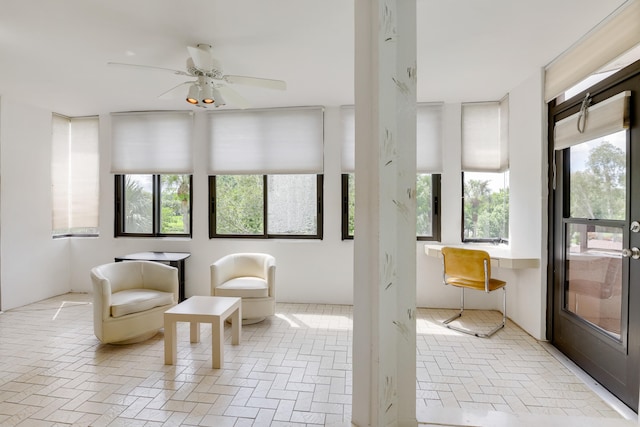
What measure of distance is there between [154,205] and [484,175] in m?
4.77

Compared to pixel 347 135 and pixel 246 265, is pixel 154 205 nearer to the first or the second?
pixel 246 265

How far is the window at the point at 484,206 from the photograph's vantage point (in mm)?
4172

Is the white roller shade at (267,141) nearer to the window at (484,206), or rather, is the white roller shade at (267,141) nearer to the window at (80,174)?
the window at (80,174)

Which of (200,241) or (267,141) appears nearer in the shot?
(267,141)

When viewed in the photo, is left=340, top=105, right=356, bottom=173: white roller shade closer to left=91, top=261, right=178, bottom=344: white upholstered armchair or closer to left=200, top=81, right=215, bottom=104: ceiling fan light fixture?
left=200, top=81, right=215, bottom=104: ceiling fan light fixture

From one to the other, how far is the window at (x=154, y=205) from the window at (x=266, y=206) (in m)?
0.47

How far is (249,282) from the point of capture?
3734 millimetres

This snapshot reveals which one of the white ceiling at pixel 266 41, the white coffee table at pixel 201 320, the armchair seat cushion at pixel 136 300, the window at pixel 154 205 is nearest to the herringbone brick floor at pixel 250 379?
the white coffee table at pixel 201 320

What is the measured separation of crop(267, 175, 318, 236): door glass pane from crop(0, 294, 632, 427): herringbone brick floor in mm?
1460

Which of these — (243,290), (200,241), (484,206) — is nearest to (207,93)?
(243,290)

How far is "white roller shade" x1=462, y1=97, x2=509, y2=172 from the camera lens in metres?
4.13

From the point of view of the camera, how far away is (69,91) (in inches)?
151

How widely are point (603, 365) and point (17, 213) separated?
21.0 feet

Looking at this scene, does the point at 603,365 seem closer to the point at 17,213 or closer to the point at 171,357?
Answer: the point at 171,357
